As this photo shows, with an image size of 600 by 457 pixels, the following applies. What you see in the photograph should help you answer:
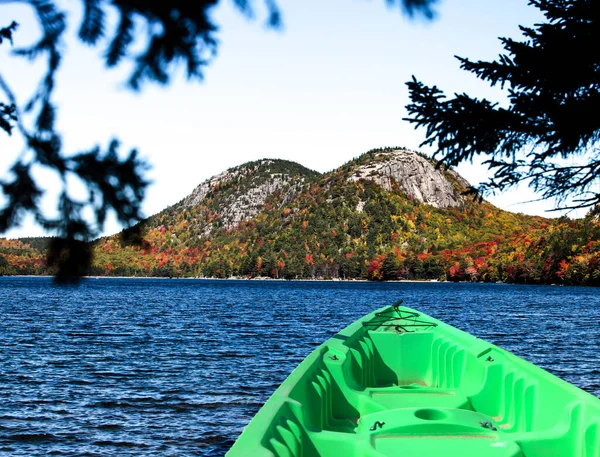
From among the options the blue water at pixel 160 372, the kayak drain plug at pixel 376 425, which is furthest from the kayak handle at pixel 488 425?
the blue water at pixel 160 372

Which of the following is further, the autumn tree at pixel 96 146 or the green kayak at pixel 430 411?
the green kayak at pixel 430 411

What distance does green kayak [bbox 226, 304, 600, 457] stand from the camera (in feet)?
18.2

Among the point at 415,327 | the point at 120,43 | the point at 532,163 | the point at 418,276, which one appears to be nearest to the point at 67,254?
the point at 120,43

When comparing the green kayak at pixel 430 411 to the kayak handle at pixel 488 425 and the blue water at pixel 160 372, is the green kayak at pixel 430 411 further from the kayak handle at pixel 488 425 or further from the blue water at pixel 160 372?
the blue water at pixel 160 372

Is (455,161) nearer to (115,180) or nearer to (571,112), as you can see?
(571,112)

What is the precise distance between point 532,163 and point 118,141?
5.41 metres

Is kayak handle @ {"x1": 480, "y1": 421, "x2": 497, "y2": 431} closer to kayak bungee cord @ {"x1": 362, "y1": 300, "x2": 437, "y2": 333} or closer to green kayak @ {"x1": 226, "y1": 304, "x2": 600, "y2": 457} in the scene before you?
green kayak @ {"x1": 226, "y1": 304, "x2": 600, "y2": 457}

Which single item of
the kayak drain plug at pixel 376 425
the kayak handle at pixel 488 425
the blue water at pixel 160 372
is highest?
the kayak handle at pixel 488 425

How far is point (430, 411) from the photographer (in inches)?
258

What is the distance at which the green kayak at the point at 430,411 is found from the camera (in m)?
5.55

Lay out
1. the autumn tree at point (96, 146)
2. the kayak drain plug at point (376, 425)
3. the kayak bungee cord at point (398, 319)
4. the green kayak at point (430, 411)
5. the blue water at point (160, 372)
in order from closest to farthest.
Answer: the autumn tree at point (96, 146), the green kayak at point (430, 411), the kayak drain plug at point (376, 425), the kayak bungee cord at point (398, 319), the blue water at point (160, 372)

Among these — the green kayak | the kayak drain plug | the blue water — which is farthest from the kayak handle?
the blue water

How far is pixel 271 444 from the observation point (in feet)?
14.6

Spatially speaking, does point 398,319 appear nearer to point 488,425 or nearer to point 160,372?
point 488,425
